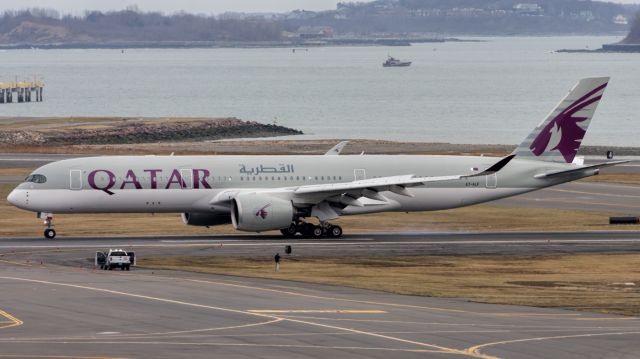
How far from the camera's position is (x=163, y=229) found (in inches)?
2783

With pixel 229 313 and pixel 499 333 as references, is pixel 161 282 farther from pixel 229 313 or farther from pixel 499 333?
pixel 499 333

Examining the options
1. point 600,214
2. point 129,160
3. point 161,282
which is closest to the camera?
point 161,282

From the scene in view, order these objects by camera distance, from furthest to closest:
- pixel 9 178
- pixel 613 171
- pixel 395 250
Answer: pixel 613 171 < pixel 9 178 < pixel 395 250

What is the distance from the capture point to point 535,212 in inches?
Result: 3125

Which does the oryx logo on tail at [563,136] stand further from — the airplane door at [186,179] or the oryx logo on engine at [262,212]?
the airplane door at [186,179]

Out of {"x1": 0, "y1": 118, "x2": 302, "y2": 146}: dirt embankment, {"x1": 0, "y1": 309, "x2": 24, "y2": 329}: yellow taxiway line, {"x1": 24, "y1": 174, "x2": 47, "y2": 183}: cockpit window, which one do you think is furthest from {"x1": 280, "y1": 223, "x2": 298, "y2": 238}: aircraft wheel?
{"x1": 0, "y1": 118, "x2": 302, "y2": 146}: dirt embankment

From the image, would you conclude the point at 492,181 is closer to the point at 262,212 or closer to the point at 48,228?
the point at 262,212

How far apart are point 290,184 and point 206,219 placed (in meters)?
4.63

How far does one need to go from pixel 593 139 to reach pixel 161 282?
430 feet

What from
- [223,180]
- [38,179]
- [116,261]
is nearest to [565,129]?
[223,180]

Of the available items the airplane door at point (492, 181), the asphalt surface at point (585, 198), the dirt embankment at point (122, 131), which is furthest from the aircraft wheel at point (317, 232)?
the dirt embankment at point (122, 131)

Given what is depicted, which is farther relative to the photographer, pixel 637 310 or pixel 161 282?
pixel 161 282

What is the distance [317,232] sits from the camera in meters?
67.0

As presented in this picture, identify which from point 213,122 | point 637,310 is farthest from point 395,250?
point 213,122
